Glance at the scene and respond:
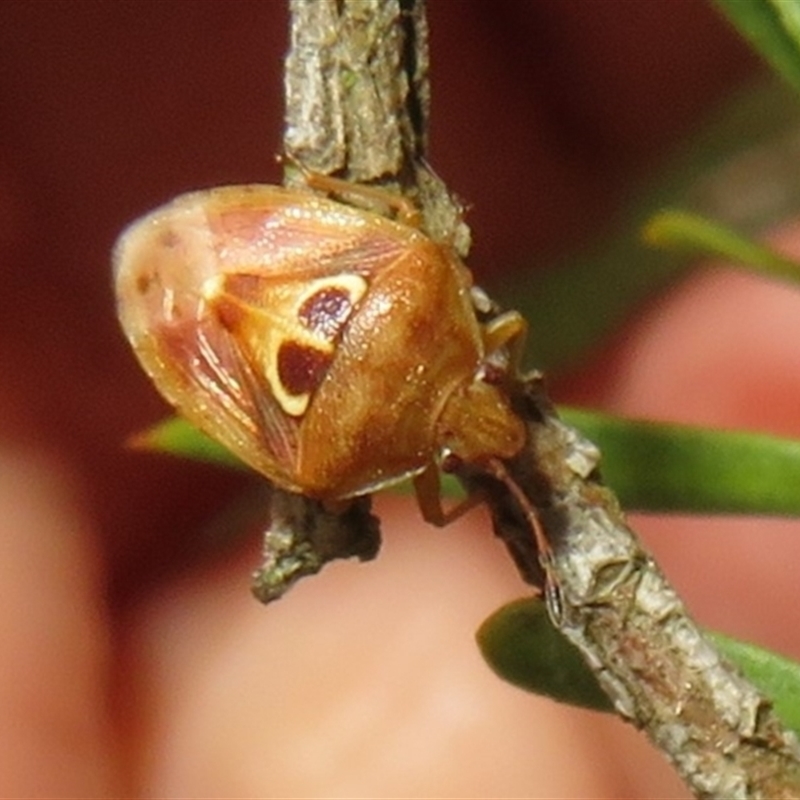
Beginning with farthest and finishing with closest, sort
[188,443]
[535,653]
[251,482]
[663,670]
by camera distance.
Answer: [251,482]
[188,443]
[535,653]
[663,670]

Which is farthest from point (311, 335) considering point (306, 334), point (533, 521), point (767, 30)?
point (767, 30)

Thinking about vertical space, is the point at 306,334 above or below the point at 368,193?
below

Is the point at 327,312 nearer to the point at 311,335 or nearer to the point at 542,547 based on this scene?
the point at 311,335

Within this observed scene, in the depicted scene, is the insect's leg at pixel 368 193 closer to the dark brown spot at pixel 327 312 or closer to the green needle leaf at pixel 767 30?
the dark brown spot at pixel 327 312

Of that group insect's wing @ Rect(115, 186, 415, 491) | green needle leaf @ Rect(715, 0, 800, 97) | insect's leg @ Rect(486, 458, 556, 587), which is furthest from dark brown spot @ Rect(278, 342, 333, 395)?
green needle leaf @ Rect(715, 0, 800, 97)

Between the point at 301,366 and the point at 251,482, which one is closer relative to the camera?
the point at 301,366

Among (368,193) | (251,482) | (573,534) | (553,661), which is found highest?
(368,193)

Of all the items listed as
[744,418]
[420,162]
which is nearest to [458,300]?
[420,162]
